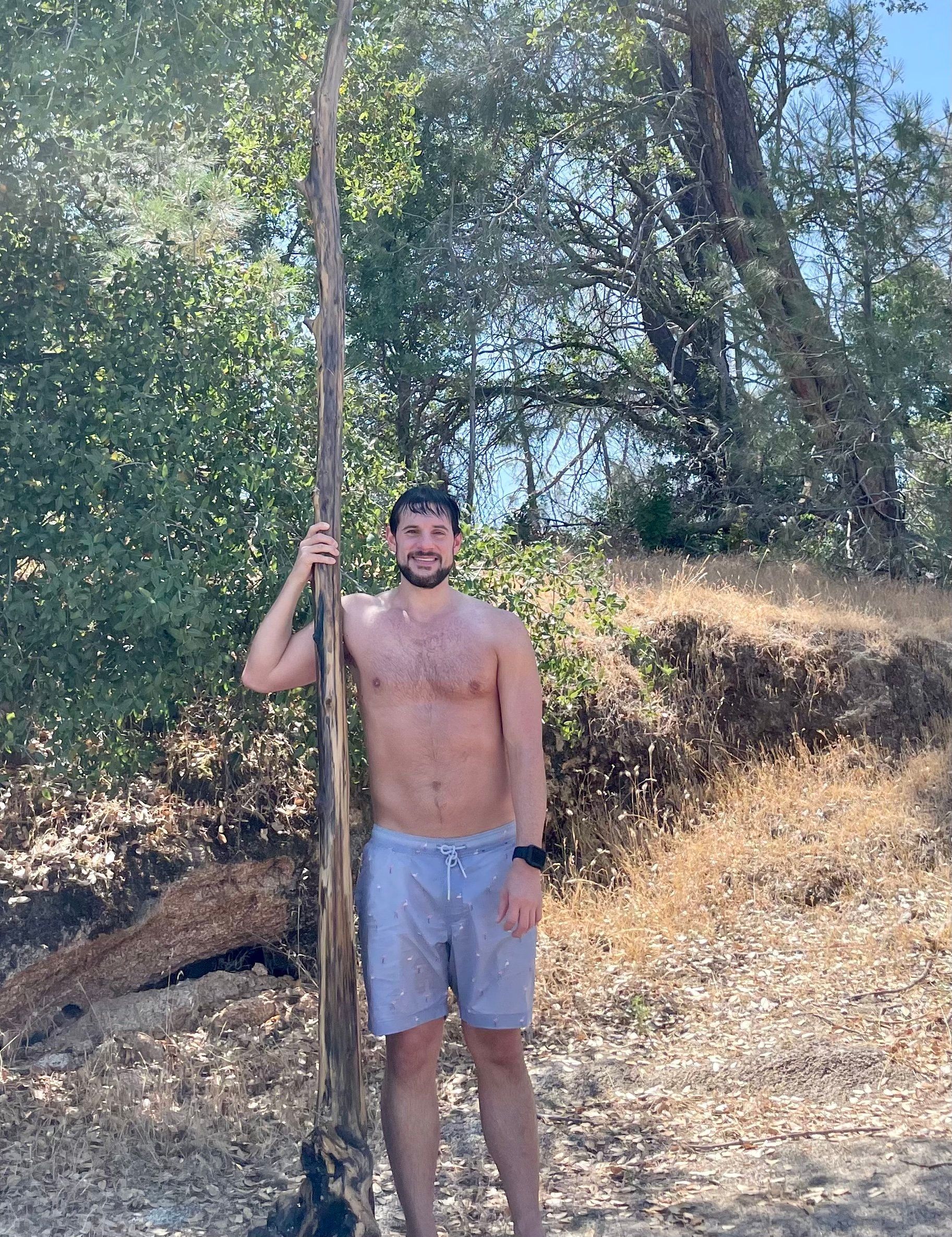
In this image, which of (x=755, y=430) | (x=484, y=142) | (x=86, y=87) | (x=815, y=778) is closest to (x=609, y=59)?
(x=484, y=142)

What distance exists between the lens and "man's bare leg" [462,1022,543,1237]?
3611 millimetres

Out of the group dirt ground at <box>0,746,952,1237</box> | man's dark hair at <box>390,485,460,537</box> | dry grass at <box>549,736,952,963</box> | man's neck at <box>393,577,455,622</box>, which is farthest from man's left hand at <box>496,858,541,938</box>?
dry grass at <box>549,736,952,963</box>

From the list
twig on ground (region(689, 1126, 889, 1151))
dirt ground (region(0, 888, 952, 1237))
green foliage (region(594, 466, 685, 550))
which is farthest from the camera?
green foliage (region(594, 466, 685, 550))

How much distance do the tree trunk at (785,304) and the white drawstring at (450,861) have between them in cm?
900

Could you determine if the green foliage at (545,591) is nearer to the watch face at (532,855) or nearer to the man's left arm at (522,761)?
the man's left arm at (522,761)

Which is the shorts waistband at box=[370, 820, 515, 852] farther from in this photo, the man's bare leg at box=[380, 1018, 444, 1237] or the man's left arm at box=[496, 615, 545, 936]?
the man's bare leg at box=[380, 1018, 444, 1237]

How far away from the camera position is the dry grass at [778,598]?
9.36m

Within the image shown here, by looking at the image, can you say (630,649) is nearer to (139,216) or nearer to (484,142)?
(139,216)

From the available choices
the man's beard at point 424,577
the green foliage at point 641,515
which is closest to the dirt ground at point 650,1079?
the man's beard at point 424,577

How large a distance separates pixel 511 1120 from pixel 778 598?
742 cm

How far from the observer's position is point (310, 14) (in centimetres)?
512

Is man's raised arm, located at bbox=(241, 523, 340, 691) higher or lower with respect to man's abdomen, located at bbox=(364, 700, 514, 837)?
higher

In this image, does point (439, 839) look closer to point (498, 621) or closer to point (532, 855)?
point (532, 855)

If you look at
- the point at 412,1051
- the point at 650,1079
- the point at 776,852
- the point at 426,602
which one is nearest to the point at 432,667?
the point at 426,602
